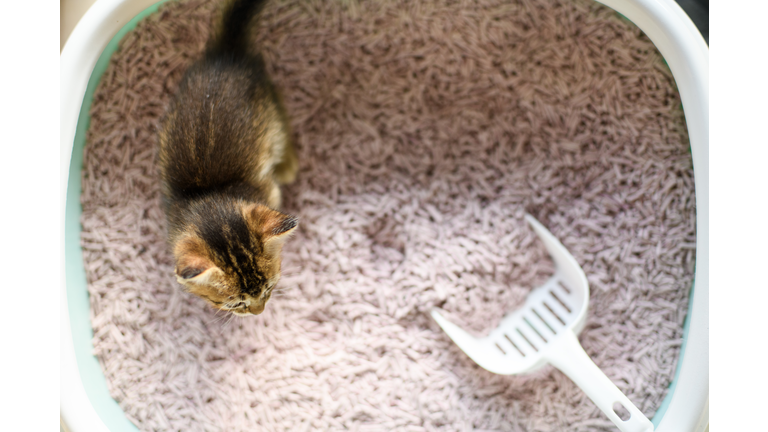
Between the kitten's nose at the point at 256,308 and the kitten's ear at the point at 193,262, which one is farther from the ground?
the kitten's ear at the point at 193,262

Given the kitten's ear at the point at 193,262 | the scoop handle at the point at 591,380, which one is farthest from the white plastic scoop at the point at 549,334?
the kitten's ear at the point at 193,262

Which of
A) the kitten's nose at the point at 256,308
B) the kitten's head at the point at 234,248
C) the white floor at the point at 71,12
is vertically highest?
the white floor at the point at 71,12

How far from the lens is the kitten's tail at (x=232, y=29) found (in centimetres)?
124

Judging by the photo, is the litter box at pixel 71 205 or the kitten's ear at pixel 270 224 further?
the litter box at pixel 71 205

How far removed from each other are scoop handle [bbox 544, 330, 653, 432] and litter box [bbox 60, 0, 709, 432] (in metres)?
0.06

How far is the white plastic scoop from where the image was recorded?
119 cm

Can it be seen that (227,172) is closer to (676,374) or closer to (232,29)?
(232,29)

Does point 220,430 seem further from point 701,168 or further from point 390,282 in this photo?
point 701,168

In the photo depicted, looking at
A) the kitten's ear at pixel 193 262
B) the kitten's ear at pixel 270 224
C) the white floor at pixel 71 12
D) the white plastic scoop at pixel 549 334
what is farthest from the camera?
the white floor at pixel 71 12

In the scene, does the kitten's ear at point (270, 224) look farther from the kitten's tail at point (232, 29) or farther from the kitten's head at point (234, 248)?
the kitten's tail at point (232, 29)

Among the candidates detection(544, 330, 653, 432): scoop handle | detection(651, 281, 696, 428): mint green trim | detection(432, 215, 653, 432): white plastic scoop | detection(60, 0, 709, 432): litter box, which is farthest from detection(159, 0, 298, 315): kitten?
detection(651, 281, 696, 428): mint green trim

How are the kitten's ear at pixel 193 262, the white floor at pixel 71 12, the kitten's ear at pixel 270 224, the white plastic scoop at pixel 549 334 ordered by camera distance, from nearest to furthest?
the kitten's ear at pixel 193 262, the kitten's ear at pixel 270 224, the white plastic scoop at pixel 549 334, the white floor at pixel 71 12

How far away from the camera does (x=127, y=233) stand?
51.8 inches

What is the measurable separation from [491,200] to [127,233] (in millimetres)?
1110
